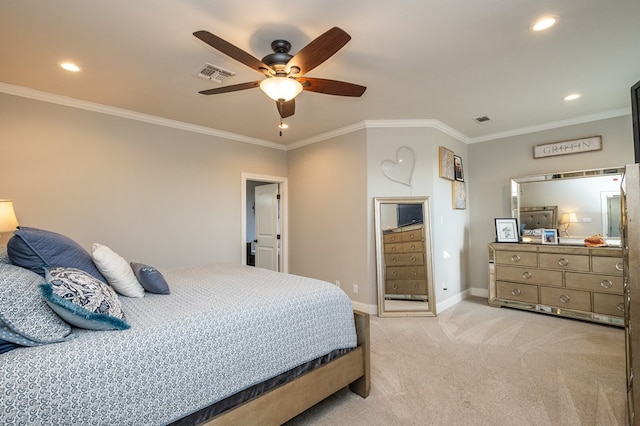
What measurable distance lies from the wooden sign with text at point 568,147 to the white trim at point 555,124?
0.75 feet

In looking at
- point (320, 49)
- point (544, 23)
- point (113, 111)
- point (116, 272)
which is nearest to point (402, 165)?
point (544, 23)

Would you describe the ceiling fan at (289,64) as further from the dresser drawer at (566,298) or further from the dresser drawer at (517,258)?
the dresser drawer at (566,298)

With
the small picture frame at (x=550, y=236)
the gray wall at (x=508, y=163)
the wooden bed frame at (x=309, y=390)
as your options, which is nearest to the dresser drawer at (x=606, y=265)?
the small picture frame at (x=550, y=236)

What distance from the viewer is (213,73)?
2.63 m

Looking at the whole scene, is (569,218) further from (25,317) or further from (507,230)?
(25,317)

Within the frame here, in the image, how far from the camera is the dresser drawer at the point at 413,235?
155 inches

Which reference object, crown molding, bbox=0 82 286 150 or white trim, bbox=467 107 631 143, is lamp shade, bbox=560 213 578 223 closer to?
white trim, bbox=467 107 631 143

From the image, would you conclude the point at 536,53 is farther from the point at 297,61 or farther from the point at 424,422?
the point at 424,422

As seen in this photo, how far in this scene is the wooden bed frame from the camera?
4.89 ft

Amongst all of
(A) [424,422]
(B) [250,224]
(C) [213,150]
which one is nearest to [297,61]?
(A) [424,422]

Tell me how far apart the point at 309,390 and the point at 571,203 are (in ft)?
13.6

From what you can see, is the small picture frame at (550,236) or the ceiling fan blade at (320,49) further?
the small picture frame at (550,236)

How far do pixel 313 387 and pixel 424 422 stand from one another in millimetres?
729

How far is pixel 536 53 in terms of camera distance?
7.79 ft
